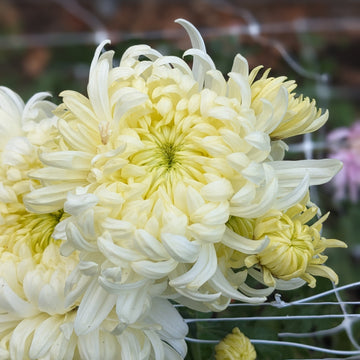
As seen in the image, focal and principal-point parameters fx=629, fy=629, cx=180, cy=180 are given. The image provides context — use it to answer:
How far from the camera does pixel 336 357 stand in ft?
1.65

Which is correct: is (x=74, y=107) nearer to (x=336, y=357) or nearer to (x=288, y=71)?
(x=336, y=357)

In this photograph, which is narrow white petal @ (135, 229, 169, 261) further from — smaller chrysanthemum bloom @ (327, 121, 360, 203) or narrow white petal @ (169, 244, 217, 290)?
smaller chrysanthemum bloom @ (327, 121, 360, 203)

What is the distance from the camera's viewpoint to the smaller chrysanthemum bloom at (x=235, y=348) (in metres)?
0.46

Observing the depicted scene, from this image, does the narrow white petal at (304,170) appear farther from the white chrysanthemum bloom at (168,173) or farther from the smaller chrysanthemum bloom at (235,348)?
the smaller chrysanthemum bloom at (235,348)

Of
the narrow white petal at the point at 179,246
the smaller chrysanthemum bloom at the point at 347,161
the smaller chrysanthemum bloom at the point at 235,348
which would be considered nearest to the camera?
the narrow white petal at the point at 179,246

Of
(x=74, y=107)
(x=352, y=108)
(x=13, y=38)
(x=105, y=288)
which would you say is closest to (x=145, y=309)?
(x=105, y=288)

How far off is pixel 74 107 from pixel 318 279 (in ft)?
0.80

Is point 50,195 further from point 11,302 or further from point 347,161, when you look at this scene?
point 347,161

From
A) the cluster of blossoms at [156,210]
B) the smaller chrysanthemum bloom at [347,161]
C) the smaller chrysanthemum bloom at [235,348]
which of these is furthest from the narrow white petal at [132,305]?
the smaller chrysanthemum bloom at [347,161]

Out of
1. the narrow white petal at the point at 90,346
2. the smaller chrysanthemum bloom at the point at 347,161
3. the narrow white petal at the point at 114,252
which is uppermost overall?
the smaller chrysanthemum bloom at the point at 347,161

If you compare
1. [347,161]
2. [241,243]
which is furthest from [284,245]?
[347,161]

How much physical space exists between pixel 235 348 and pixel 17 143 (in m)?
0.22

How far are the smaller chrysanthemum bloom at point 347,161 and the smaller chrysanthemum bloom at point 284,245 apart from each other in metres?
0.53

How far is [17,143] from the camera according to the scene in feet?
1.50
